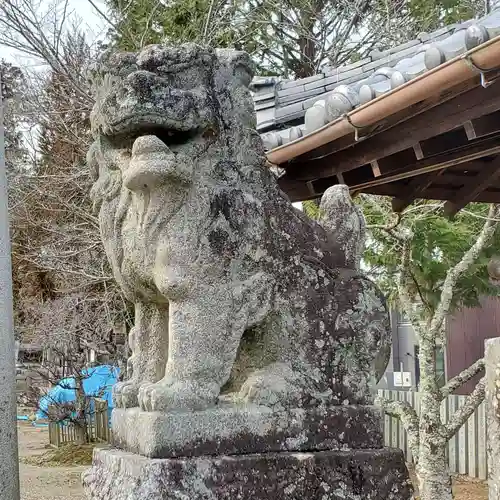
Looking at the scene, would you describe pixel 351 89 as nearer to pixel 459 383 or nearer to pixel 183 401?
pixel 183 401

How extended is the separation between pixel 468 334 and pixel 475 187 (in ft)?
20.2

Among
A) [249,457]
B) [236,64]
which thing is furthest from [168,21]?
[249,457]

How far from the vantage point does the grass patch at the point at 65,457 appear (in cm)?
1007

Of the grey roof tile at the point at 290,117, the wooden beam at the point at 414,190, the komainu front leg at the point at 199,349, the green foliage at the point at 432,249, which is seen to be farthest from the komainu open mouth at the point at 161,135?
the green foliage at the point at 432,249

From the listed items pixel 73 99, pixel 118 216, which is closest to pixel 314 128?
pixel 118 216

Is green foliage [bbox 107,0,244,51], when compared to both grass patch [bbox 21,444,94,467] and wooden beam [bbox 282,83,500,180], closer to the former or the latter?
wooden beam [bbox 282,83,500,180]

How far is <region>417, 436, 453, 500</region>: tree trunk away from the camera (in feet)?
17.0

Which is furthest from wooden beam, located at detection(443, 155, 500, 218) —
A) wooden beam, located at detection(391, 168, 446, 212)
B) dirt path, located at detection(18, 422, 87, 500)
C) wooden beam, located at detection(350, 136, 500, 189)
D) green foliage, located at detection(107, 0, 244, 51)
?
dirt path, located at detection(18, 422, 87, 500)

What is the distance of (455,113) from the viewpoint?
10.4 ft

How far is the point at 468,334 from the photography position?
9.99 meters

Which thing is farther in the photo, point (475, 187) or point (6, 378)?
point (475, 187)

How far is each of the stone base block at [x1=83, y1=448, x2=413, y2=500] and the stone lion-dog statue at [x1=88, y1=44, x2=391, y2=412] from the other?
0.17 meters

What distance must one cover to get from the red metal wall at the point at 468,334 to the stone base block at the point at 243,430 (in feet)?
25.0

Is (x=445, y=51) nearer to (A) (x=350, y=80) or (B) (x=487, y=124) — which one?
(B) (x=487, y=124)
